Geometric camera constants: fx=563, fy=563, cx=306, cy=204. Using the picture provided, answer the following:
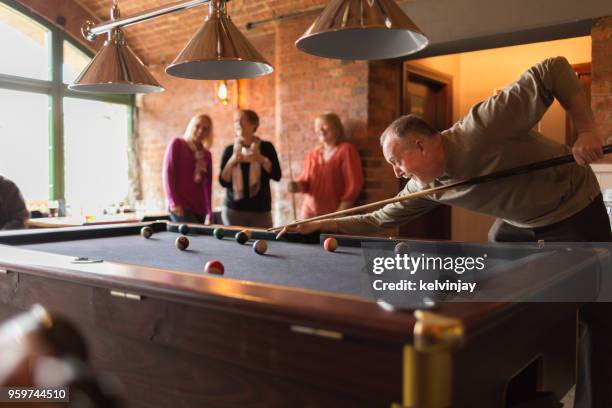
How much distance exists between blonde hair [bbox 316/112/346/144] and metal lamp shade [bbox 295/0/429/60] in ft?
8.09

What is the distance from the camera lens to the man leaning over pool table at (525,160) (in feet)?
7.00

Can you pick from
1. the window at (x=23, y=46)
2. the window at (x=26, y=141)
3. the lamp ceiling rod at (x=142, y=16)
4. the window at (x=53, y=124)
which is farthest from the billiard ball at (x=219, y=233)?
the window at (x=23, y=46)

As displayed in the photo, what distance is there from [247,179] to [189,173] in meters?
0.52

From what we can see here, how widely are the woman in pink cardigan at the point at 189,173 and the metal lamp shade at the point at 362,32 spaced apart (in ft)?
8.35

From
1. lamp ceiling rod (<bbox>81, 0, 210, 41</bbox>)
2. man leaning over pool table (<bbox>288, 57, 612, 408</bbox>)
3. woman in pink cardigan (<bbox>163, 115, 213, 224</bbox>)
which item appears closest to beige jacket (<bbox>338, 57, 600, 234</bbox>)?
man leaning over pool table (<bbox>288, 57, 612, 408</bbox>)

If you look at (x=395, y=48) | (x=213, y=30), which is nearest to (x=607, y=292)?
(x=395, y=48)

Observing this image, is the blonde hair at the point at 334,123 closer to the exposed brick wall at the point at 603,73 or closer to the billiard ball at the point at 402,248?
the exposed brick wall at the point at 603,73

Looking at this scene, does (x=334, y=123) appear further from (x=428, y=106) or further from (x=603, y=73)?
(x=603, y=73)

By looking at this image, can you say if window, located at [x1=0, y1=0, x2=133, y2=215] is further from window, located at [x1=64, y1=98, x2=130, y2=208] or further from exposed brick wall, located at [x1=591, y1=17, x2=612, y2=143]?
exposed brick wall, located at [x1=591, y1=17, x2=612, y2=143]

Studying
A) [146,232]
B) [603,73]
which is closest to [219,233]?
[146,232]

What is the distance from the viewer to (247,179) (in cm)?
418

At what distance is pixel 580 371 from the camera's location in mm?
2143

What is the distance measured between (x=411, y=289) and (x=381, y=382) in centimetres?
42

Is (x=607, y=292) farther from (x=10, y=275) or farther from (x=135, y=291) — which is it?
(x=10, y=275)
